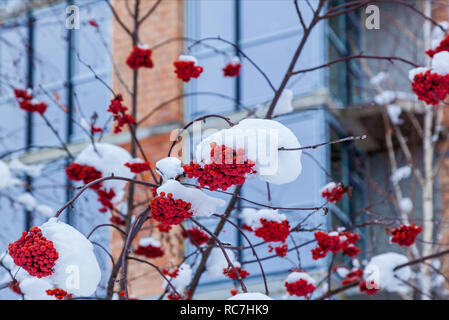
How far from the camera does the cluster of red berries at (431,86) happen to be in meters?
3.37

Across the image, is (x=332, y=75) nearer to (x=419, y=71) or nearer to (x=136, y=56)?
(x=136, y=56)

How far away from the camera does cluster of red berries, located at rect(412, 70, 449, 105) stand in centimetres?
337

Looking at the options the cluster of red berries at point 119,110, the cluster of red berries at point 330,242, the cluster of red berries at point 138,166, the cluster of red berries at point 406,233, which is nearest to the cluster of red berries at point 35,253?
the cluster of red berries at point 138,166

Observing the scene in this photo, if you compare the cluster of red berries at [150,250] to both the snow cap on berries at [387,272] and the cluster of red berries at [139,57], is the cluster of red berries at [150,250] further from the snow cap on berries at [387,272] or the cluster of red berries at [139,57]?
the snow cap on berries at [387,272]

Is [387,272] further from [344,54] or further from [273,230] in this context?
[344,54]

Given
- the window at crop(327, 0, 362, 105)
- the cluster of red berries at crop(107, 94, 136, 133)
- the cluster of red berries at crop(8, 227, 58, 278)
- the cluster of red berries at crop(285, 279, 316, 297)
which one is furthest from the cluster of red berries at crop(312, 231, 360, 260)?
the window at crop(327, 0, 362, 105)

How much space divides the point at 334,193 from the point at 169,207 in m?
1.48

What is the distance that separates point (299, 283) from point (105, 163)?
1.19 m

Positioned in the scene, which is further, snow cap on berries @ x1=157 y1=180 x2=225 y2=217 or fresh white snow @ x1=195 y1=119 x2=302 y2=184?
snow cap on berries @ x1=157 y1=180 x2=225 y2=217

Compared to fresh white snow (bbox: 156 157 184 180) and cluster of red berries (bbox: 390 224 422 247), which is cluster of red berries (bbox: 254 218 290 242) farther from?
fresh white snow (bbox: 156 157 184 180)

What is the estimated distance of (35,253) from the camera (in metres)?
2.46

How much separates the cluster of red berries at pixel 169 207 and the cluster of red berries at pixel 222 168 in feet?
0.61

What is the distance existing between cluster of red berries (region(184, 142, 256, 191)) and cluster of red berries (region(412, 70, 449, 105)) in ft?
4.12

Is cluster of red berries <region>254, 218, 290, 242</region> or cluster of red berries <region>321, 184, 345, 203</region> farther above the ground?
cluster of red berries <region>321, 184, 345, 203</region>
